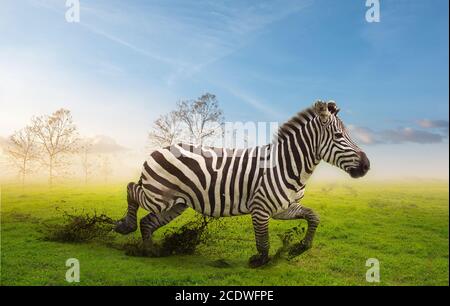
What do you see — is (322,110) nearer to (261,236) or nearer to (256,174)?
(256,174)

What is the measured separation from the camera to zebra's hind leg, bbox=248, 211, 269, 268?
23.1 ft

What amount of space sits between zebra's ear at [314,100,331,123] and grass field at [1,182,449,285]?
2.78 m

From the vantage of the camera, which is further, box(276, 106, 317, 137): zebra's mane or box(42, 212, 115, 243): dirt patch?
box(42, 212, 115, 243): dirt patch

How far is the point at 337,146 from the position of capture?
693 cm

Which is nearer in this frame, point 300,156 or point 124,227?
point 300,156

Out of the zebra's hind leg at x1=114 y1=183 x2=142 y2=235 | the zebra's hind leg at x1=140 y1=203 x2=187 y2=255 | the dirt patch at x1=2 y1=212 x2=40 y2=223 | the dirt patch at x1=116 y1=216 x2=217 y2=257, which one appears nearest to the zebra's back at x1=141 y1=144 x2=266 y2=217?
the zebra's hind leg at x1=140 y1=203 x2=187 y2=255

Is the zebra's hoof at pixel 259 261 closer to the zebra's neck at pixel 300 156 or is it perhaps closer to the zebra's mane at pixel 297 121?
the zebra's neck at pixel 300 156

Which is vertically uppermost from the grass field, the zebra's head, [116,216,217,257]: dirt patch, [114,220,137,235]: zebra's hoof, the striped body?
the zebra's head

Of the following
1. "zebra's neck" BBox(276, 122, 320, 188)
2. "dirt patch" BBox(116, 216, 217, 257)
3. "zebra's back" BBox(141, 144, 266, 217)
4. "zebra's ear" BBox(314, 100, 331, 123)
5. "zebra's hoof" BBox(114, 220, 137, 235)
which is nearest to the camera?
"zebra's ear" BBox(314, 100, 331, 123)

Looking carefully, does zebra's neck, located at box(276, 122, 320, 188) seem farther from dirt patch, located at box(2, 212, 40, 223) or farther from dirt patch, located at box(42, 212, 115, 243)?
dirt patch, located at box(2, 212, 40, 223)

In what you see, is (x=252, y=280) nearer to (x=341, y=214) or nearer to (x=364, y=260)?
(x=364, y=260)

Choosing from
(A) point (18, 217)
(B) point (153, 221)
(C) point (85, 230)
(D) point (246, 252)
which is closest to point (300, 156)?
(D) point (246, 252)

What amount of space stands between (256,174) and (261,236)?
108 centimetres

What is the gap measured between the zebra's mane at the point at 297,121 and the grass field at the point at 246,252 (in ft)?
8.05
